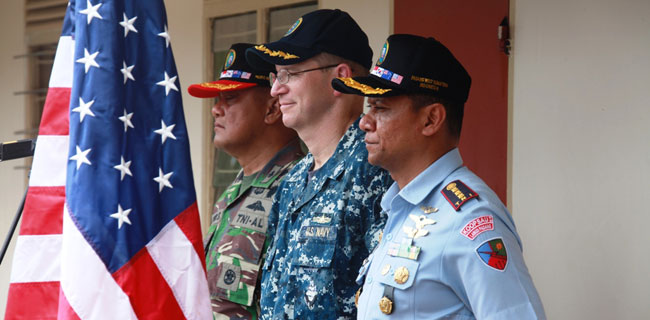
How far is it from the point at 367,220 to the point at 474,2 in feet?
5.80

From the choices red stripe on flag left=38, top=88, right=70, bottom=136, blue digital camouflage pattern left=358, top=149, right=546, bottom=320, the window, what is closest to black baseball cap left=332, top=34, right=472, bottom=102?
blue digital camouflage pattern left=358, top=149, right=546, bottom=320

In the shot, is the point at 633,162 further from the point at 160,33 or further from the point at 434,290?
the point at 160,33

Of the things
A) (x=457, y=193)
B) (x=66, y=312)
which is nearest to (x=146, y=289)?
(x=66, y=312)

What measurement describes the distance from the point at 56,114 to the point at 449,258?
53.2 inches

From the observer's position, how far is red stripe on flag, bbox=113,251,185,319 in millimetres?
2363

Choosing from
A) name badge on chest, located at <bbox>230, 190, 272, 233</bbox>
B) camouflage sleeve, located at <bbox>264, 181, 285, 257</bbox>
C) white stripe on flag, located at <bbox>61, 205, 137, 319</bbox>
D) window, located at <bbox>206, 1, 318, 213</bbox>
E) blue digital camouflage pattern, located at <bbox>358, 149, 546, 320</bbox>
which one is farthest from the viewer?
window, located at <bbox>206, 1, 318, 213</bbox>

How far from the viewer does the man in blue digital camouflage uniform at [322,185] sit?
248cm

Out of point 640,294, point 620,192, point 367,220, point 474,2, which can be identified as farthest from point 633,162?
point 367,220

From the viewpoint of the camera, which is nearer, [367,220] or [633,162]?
[367,220]

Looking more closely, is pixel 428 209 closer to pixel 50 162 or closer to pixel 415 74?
pixel 415 74

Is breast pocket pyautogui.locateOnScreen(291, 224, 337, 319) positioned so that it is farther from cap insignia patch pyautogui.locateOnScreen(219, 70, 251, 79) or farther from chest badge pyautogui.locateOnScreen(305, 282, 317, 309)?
cap insignia patch pyautogui.locateOnScreen(219, 70, 251, 79)

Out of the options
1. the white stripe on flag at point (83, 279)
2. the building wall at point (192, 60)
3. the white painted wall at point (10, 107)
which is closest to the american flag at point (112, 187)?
the white stripe on flag at point (83, 279)

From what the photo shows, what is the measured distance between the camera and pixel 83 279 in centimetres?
230

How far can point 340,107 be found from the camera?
2.76m
